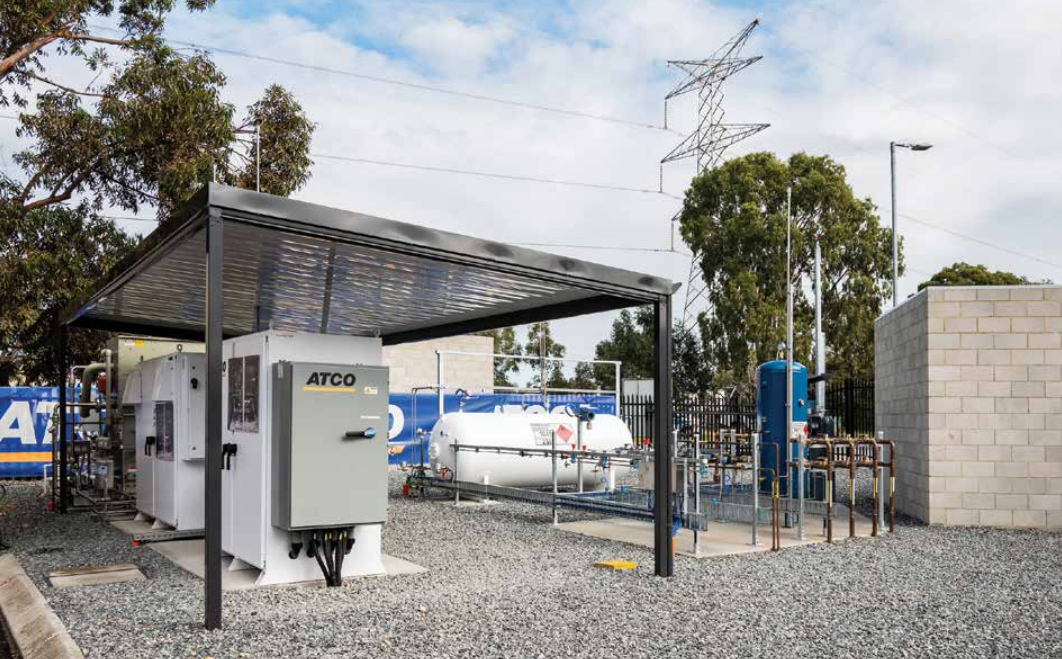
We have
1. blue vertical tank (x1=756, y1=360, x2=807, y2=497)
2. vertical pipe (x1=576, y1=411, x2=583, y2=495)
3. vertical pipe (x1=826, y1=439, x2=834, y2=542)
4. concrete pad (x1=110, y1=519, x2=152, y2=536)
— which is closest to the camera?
vertical pipe (x1=826, y1=439, x2=834, y2=542)

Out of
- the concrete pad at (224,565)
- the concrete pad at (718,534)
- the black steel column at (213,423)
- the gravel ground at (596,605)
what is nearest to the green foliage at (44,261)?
the gravel ground at (596,605)

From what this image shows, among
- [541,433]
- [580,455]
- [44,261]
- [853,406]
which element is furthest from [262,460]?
[853,406]

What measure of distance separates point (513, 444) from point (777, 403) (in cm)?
447

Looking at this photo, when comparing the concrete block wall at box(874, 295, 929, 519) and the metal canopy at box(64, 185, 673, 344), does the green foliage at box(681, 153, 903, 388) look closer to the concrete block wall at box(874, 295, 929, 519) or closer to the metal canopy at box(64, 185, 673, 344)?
the concrete block wall at box(874, 295, 929, 519)

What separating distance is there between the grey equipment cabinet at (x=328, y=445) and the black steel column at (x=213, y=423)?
5.36 feet

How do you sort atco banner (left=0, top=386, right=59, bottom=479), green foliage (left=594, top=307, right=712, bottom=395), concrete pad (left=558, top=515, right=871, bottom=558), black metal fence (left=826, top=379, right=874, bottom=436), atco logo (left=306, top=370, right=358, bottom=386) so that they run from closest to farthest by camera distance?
atco logo (left=306, top=370, right=358, bottom=386)
concrete pad (left=558, top=515, right=871, bottom=558)
atco banner (left=0, top=386, right=59, bottom=479)
black metal fence (left=826, top=379, right=874, bottom=436)
green foliage (left=594, top=307, right=712, bottom=395)

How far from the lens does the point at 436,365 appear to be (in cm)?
2927

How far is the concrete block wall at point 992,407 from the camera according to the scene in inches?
490

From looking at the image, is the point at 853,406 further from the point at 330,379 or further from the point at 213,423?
the point at 213,423

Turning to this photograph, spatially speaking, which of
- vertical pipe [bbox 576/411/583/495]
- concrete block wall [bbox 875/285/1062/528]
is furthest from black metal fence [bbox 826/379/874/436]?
vertical pipe [bbox 576/411/583/495]

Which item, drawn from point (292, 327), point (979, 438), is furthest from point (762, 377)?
point (292, 327)

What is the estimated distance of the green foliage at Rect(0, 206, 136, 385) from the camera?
59.0 feet

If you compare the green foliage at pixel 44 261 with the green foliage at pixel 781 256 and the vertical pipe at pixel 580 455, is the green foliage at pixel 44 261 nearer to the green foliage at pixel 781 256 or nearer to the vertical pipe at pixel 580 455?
the vertical pipe at pixel 580 455

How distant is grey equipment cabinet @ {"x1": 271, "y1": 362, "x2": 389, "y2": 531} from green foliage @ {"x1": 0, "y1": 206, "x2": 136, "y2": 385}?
466 inches
